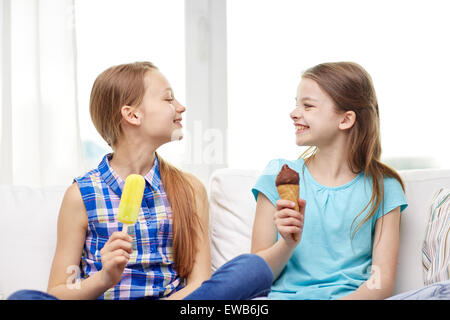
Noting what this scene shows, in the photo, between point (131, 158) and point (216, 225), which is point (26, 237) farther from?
point (216, 225)

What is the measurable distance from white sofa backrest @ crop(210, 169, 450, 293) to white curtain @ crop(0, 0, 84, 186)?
67 centimetres

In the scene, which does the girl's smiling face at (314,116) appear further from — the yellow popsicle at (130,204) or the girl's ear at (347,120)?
the yellow popsicle at (130,204)

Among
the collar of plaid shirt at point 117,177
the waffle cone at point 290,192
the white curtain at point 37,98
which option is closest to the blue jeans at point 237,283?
the waffle cone at point 290,192

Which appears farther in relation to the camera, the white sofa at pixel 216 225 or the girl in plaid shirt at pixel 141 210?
the white sofa at pixel 216 225

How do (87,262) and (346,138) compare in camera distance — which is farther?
(346,138)

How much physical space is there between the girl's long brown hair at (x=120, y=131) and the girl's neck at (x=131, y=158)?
4 centimetres

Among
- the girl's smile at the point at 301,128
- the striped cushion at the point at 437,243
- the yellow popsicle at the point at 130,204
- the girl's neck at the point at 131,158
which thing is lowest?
the striped cushion at the point at 437,243

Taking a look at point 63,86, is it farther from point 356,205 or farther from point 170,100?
point 356,205

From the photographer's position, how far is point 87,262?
1.41m

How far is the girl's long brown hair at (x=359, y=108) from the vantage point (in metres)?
1.50

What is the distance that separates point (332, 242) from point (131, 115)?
26.4 inches

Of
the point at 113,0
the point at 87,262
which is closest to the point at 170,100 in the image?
the point at 87,262

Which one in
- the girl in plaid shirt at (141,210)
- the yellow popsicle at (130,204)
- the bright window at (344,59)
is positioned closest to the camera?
the yellow popsicle at (130,204)
